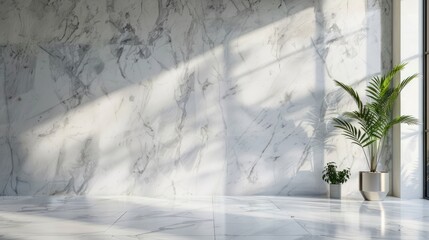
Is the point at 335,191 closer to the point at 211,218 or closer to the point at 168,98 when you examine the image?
the point at 211,218

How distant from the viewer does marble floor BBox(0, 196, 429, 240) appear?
585 cm

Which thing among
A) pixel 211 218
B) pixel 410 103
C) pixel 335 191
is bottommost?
pixel 211 218

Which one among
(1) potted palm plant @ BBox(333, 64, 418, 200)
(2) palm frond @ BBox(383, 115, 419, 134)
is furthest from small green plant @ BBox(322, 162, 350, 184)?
(2) palm frond @ BBox(383, 115, 419, 134)

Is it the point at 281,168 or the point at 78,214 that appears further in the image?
the point at 281,168

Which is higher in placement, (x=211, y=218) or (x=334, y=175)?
(x=334, y=175)

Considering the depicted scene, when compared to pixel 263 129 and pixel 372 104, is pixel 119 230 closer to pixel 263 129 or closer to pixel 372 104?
pixel 263 129

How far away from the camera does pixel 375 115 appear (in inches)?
357

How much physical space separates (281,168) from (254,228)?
3357 mm

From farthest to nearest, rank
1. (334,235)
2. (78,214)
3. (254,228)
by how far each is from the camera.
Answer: (78,214) → (254,228) → (334,235)

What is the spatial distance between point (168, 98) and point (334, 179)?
3.07 m

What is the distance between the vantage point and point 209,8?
9.55 m

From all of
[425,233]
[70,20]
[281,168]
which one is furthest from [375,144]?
[70,20]

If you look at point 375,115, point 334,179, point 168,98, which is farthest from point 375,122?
point 168,98

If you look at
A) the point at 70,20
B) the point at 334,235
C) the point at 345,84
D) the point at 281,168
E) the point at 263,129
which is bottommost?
the point at 334,235
